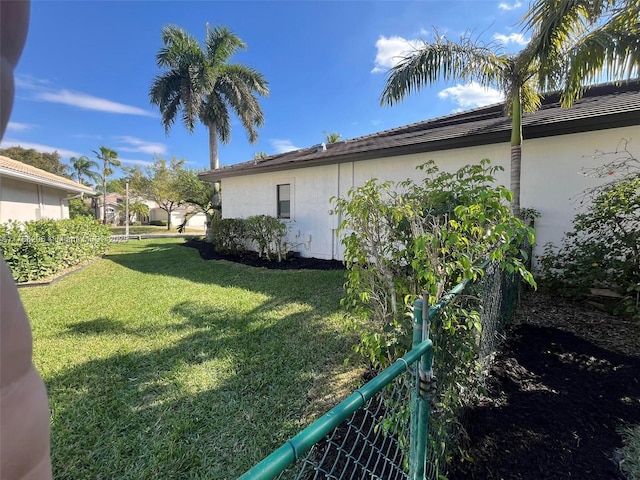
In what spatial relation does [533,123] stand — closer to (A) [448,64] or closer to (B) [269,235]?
(A) [448,64]

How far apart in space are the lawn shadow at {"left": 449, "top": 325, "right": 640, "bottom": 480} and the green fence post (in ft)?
2.58

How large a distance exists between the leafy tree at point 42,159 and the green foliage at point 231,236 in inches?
1600

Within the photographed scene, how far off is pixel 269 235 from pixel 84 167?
50.6m

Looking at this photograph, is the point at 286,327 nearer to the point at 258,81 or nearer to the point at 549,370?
the point at 549,370

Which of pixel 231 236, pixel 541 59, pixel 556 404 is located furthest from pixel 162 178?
pixel 556 404

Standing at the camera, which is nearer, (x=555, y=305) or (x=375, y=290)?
(x=375, y=290)

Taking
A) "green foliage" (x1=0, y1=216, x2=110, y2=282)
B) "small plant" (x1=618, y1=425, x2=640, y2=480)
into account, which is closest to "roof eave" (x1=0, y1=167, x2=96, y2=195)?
"green foliage" (x1=0, y1=216, x2=110, y2=282)

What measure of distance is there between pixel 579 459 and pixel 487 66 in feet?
20.8

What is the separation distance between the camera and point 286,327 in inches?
175

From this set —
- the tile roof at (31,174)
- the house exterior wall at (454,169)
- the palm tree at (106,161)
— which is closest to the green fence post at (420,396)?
the house exterior wall at (454,169)

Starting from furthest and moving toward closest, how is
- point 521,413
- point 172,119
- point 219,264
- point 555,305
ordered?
point 172,119 < point 219,264 < point 555,305 < point 521,413

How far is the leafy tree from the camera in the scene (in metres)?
37.3

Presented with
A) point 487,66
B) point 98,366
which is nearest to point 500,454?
point 98,366

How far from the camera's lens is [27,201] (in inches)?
459
